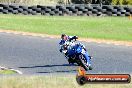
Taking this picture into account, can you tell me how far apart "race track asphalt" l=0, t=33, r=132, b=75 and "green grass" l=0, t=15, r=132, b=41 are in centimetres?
383

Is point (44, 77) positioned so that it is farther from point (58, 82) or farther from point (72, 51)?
point (72, 51)

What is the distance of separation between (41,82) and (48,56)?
22.4ft

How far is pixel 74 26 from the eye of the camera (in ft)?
103

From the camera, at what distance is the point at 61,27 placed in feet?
101

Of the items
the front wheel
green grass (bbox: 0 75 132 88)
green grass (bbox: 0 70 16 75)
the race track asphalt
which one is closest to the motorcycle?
the front wheel

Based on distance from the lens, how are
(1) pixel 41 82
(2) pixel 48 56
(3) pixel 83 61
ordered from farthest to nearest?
(2) pixel 48 56 < (3) pixel 83 61 < (1) pixel 41 82

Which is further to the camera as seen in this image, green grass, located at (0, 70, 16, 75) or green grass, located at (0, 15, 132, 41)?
green grass, located at (0, 15, 132, 41)

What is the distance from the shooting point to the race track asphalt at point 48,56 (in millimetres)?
15477

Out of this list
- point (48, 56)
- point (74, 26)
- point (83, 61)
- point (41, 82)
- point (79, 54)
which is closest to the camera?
point (41, 82)

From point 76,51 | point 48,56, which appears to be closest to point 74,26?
point 48,56

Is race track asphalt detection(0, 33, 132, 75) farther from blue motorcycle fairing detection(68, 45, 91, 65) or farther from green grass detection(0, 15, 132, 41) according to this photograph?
green grass detection(0, 15, 132, 41)

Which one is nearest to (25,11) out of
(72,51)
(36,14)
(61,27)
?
(36,14)

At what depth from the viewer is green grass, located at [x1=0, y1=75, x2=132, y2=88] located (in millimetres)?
11211

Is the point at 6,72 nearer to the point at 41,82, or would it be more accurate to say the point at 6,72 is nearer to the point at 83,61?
the point at 83,61
